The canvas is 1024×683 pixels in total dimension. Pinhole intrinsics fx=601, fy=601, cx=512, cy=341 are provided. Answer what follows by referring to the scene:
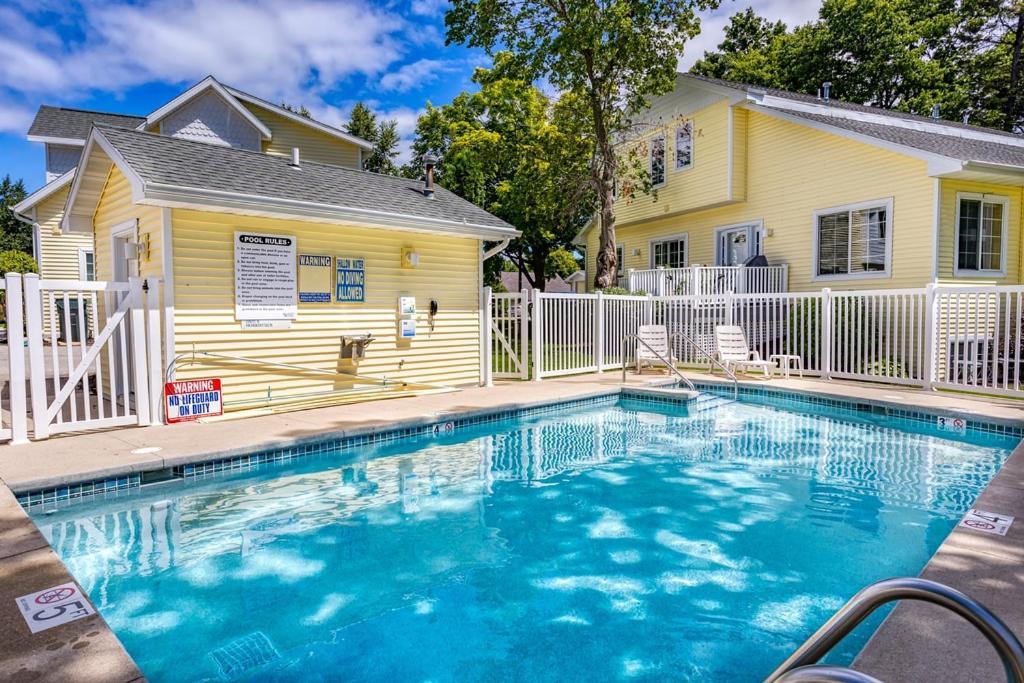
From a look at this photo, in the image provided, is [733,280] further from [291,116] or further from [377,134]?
[377,134]

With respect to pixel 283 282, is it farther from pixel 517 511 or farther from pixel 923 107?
pixel 923 107

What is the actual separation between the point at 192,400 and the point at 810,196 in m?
13.2

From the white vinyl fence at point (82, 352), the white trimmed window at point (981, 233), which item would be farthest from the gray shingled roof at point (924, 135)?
the white vinyl fence at point (82, 352)

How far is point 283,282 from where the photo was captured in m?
7.58

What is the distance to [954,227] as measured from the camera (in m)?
11.5

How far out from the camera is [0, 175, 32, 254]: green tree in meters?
35.0

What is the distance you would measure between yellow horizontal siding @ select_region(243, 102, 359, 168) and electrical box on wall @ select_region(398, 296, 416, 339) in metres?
10.6

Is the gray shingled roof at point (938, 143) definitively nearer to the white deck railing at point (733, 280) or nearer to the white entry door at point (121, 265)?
the white deck railing at point (733, 280)

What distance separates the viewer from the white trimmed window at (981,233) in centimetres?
1169

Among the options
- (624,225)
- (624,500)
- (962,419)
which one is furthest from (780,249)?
(624,500)

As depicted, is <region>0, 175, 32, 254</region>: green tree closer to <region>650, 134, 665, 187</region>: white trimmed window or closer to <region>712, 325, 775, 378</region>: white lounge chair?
<region>650, 134, 665, 187</region>: white trimmed window

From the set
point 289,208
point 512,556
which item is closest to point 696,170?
point 289,208

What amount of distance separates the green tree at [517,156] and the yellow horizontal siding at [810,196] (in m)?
3.50

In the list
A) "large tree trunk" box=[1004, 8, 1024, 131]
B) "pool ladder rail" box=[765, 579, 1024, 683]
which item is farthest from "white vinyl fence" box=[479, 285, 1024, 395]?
"large tree trunk" box=[1004, 8, 1024, 131]
